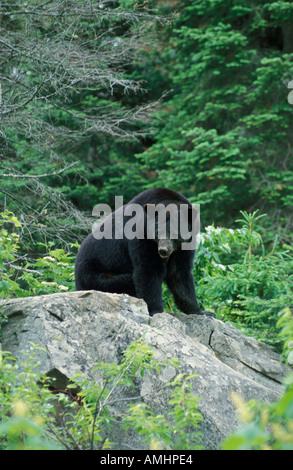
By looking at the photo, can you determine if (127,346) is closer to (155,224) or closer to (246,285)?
(155,224)

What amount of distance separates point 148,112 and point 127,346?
8914 mm

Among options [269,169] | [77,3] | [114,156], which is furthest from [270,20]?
[77,3]

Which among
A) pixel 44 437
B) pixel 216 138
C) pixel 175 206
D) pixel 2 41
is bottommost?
pixel 44 437

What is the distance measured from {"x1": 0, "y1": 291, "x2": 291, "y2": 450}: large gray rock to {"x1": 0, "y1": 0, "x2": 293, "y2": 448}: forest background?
375 centimetres

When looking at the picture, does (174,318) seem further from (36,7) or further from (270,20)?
(270,20)

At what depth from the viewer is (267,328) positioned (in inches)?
245

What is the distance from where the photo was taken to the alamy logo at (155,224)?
5551 mm

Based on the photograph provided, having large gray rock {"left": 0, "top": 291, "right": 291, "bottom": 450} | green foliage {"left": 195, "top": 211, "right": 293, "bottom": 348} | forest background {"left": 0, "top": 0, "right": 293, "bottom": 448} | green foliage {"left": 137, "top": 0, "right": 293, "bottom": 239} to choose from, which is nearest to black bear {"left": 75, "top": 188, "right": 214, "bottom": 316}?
large gray rock {"left": 0, "top": 291, "right": 291, "bottom": 450}

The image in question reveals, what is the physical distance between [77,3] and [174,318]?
5.99 meters

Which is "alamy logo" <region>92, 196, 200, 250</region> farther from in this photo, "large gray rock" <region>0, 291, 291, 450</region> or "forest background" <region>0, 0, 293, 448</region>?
"forest background" <region>0, 0, 293, 448</region>

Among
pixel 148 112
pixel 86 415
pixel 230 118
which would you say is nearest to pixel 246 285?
pixel 86 415

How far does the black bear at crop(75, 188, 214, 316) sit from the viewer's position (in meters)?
5.52

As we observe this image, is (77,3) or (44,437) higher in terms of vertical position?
(77,3)

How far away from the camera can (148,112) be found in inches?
501
